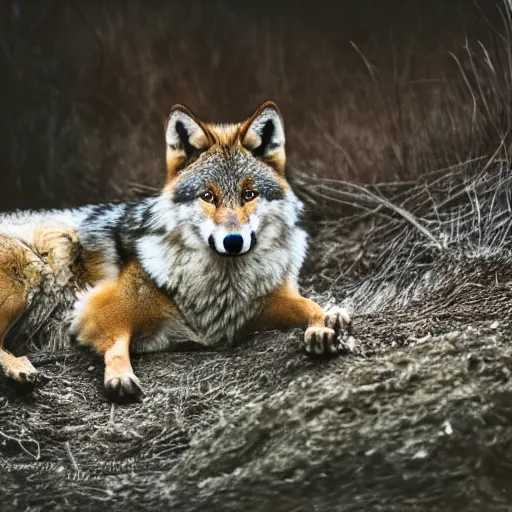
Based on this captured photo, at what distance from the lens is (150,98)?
15.4 ft

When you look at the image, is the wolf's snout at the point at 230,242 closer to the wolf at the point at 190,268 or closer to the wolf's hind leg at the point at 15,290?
the wolf at the point at 190,268

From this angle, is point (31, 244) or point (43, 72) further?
point (43, 72)

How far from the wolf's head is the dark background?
3.49ft

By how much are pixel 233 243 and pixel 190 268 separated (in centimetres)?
46

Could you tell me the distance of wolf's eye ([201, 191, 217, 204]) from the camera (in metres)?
3.30

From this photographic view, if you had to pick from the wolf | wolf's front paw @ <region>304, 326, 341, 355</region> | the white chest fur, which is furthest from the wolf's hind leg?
wolf's front paw @ <region>304, 326, 341, 355</region>

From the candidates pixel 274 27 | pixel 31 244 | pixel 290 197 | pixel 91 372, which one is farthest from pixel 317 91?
pixel 91 372

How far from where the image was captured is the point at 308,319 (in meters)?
3.31

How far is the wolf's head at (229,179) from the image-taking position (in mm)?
3264

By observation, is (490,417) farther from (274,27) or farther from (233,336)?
(274,27)

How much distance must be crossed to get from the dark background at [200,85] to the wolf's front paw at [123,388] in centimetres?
174

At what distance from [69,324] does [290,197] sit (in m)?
1.28

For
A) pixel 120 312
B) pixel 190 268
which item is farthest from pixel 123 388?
pixel 190 268

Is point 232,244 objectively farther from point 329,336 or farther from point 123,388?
point 123,388
